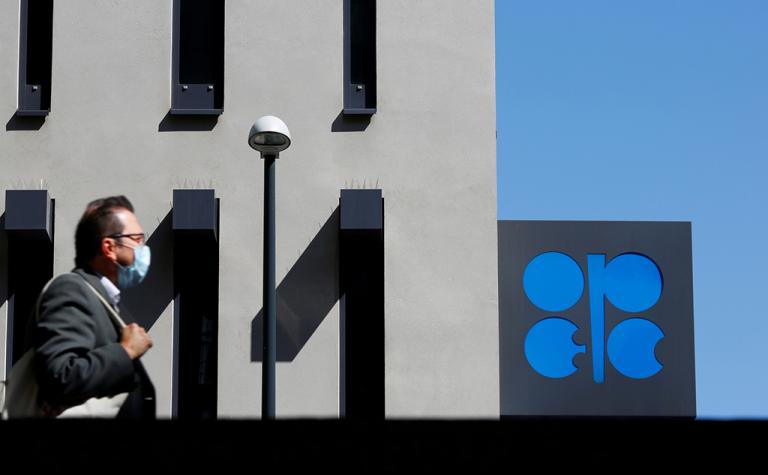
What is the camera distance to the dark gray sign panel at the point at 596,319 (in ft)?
46.3

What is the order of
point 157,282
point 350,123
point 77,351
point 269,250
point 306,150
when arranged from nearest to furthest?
point 77,351 < point 269,250 < point 157,282 < point 306,150 < point 350,123

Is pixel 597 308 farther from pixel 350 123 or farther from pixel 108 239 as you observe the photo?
pixel 108 239

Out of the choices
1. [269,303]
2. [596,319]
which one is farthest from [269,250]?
[596,319]

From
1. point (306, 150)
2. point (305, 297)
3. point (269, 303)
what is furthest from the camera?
point (306, 150)

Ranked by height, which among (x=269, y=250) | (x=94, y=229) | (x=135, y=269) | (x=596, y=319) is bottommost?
(x=596, y=319)

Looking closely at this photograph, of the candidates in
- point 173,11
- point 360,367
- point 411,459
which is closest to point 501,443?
point 411,459

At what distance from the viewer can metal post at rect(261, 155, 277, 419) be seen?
1051cm

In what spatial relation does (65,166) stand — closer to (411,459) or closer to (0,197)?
(0,197)

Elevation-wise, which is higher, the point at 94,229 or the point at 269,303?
the point at 94,229

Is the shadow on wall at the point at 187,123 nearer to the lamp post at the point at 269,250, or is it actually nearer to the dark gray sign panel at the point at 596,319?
the lamp post at the point at 269,250

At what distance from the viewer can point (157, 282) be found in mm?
12953

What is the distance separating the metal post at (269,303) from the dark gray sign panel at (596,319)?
4.09 meters

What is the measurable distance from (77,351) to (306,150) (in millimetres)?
9232

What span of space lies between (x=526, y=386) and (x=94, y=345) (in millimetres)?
10354
